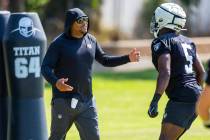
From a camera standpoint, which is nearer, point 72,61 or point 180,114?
point 180,114

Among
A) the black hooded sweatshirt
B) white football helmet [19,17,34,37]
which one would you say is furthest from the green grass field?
the black hooded sweatshirt

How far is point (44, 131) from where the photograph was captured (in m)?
9.92

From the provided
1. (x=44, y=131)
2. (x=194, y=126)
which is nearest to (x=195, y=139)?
(x=194, y=126)

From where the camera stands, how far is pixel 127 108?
16.7m

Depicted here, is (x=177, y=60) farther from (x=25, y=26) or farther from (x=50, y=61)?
(x=25, y=26)

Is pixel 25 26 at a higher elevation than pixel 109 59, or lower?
higher

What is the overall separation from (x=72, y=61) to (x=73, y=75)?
0.47 feet

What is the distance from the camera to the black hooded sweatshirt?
8.70 metres

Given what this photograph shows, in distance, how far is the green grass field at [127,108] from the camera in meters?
12.7

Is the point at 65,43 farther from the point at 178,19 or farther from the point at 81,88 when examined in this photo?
the point at 178,19

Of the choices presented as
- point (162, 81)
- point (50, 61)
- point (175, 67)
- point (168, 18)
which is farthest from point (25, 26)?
point (162, 81)

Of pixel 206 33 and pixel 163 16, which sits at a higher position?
pixel 163 16

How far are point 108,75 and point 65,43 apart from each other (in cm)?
1477

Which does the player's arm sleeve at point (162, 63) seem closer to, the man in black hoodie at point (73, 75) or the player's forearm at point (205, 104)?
the man in black hoodie at point (73, 75)
